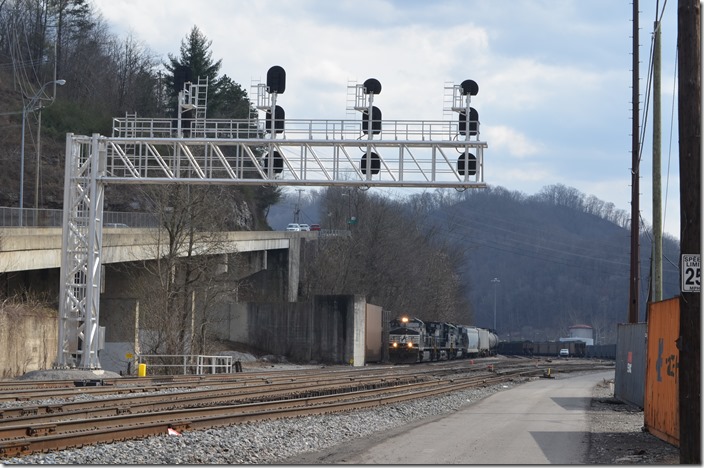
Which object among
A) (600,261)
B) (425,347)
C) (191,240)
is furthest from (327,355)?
(600,261)

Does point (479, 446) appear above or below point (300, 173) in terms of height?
below

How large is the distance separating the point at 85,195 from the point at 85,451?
68.7 ft

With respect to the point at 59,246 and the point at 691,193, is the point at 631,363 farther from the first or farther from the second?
the point at 59,246

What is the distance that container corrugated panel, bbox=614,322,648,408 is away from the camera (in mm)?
26266

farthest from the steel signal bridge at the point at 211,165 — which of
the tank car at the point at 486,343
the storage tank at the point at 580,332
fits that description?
the storage tank at the point at 580,332

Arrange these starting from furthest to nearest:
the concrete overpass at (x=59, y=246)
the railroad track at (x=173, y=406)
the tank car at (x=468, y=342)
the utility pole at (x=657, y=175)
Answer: the tank car at (x=468, y=342)
the concrete overpass at (x=59, y=246)
the utility pole at (x=657, y=175)
the railroad track at (x=173, y=406)

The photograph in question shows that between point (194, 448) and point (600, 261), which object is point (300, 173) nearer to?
point (194, 448)

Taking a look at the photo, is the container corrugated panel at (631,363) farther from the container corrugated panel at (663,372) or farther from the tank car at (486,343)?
the tank car at (486,343)

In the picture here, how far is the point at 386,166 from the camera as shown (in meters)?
30.9

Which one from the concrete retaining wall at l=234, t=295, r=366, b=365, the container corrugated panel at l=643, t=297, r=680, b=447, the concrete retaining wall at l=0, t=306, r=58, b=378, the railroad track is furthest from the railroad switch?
the concrete retaining wall at l=234, t=295, r=366, b=365

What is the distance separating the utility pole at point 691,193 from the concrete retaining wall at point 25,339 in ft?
91.3

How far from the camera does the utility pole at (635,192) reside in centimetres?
3450

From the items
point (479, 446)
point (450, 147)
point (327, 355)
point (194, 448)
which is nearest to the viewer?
point (194, 448)

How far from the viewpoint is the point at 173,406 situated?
1967 cm
